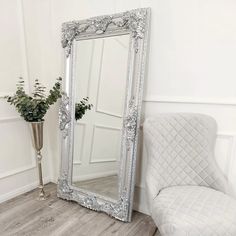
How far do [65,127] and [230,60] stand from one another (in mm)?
1538

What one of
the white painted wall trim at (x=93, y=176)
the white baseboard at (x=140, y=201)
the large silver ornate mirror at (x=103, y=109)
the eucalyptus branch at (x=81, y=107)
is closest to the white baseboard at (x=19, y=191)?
the large silver ornate mirror at (x=103, y=109)

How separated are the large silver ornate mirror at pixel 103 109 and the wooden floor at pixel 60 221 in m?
0.08

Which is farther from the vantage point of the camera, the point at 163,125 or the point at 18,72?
the point at 18,72

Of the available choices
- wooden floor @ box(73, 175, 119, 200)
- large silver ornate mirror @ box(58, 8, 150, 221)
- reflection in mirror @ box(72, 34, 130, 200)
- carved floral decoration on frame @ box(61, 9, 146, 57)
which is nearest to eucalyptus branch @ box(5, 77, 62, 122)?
Answer: large silver ornate mirror @ box(58, 8, 150, 221)

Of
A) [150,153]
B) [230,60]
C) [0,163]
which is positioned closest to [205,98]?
[230,60]

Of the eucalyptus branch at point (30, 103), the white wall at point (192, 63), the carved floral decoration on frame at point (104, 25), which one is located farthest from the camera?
the eucalyptus branch at point (30, 103)

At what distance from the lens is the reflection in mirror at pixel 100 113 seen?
191cm

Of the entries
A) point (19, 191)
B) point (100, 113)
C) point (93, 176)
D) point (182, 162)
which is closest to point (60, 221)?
point (93, 176)

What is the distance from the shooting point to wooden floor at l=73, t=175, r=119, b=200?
77.4 inches

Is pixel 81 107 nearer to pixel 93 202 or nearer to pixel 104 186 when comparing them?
pixel 104 186

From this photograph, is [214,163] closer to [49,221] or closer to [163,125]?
[163,125]

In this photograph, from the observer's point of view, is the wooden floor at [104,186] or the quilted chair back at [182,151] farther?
the wooden floor at [104,186]

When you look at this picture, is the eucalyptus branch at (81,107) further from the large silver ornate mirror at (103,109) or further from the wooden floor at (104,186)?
the wooden floor at (104,186)

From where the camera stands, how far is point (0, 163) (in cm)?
218
